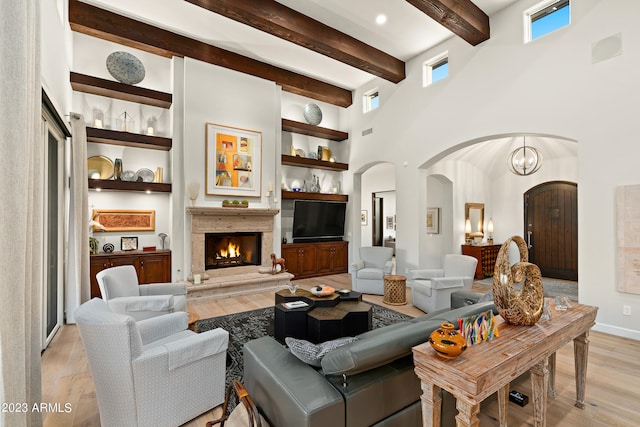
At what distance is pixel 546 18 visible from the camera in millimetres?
4664

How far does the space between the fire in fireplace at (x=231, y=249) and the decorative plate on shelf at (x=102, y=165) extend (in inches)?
81.5

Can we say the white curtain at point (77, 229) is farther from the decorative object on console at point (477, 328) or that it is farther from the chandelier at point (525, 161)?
the chandelier at point (525, 161)

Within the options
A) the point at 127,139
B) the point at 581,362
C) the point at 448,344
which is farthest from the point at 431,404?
the point at 127,139

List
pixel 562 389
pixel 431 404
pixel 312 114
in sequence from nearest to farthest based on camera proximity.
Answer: pixel 431 404, pixel 562 389, pixel 312 114

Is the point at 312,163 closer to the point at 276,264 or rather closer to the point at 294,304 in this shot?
the point at 276,264

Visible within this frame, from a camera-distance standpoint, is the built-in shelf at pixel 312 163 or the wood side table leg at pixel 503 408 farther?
the built-in shelf at pixel 312 163

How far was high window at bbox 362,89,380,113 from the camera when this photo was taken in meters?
7.79

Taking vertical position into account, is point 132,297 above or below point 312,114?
below

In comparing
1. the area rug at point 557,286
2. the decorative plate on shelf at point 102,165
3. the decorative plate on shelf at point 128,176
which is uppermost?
the decorative plate on shelf at point 102,165

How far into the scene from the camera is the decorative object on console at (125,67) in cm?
538

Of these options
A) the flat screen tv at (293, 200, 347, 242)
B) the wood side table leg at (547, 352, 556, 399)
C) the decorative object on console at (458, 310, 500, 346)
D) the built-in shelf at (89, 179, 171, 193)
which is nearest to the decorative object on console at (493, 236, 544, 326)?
the decorative object on console at (458, 310, 500, 346)

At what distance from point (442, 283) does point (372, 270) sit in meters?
1.64

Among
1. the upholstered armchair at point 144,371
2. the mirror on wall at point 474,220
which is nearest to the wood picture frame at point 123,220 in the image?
the upholstered armchair at point 144,371

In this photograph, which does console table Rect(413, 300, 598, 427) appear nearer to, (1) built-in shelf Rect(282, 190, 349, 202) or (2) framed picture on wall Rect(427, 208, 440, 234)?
(1) built-in shelf Rect(282, 190, 349, 202)
